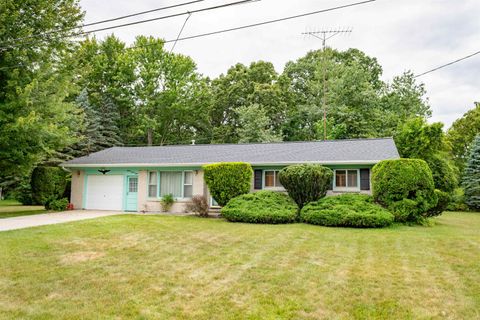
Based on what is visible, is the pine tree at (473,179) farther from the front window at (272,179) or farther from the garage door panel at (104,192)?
the garage door panel at (104,192)

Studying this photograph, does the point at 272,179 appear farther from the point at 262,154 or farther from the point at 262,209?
the point at 262,209

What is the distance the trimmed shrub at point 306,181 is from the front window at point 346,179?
105 cm

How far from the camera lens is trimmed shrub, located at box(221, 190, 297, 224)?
11.5 meters

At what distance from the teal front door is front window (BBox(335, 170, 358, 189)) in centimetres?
959

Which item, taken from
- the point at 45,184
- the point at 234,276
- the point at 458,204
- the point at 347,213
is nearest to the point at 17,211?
the point at 45,184

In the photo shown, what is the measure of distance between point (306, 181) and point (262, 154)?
375 centimetres

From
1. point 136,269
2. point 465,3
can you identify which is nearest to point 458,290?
point 136,269

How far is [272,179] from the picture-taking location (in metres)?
14.4

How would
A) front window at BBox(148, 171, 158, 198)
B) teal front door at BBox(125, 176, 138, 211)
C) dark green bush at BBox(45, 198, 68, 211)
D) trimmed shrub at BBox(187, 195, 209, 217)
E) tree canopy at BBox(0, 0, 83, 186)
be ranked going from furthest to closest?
teal front door at BBox(125, 176, 138, 211) → front window at BBox(148, 171, 158, 198) → dark green bush at BBox(45, 198, 68, 211) → trimmed shrub at BBox(187, 195, 209, 217) → tree canopy at BBox(0, 0, 83, 186)

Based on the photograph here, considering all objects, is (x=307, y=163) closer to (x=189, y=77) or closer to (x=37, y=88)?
(x=37, y=88)

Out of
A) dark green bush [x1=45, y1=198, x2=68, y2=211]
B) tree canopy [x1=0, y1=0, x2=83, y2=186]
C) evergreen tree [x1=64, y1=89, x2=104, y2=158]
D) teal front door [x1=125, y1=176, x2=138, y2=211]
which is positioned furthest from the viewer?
evergreen tree [x1=64, y1=89, x2=104, y2=158]

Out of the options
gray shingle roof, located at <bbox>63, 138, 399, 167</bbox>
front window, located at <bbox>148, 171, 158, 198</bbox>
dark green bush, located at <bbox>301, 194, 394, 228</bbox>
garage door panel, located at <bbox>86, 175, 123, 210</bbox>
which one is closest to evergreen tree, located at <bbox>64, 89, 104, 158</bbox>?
gray shingle roof, located at <bbox>63, 138, 399, 167</bbox>

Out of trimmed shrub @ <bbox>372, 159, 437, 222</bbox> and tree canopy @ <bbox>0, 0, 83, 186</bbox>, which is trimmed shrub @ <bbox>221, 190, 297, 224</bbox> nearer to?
trimmed shrub @ <bbox>372, 159, 437, 222</bbox>

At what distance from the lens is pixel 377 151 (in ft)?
45.1
